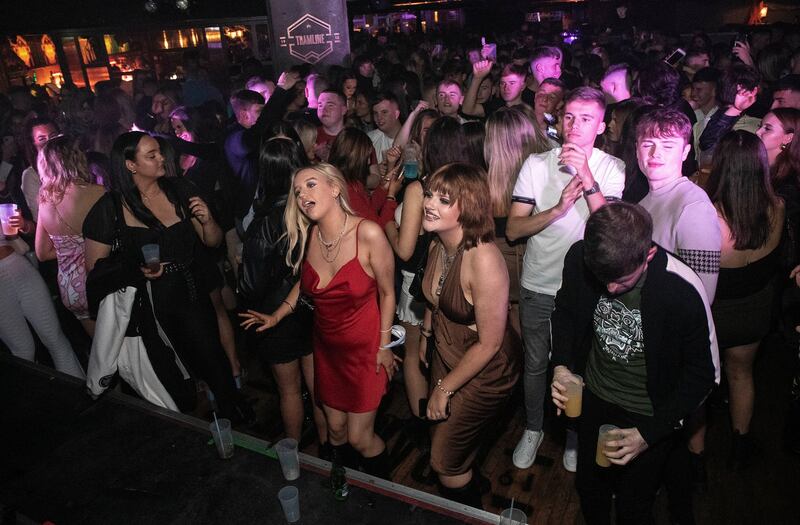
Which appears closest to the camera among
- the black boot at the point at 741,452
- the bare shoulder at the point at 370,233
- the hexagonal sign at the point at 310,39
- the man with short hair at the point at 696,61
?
the bare shoulder at the point at 370,233

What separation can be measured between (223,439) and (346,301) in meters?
0.77

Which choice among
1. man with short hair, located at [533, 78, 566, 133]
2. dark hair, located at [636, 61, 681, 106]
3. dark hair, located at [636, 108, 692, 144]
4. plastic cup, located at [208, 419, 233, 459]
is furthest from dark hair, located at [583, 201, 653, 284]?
dark hair, located at [636, 61, 681, 106]

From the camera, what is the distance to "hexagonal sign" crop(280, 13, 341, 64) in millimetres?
7007

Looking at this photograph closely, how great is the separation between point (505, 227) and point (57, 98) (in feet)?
30.7

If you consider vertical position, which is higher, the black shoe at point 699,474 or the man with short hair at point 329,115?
the man with short hair at point 329,115

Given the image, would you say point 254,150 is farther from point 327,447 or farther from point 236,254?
point 327,447

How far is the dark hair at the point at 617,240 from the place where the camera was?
1.67 metres

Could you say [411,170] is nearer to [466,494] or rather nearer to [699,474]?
[466,494]

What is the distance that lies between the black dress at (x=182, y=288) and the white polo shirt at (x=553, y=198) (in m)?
1.79

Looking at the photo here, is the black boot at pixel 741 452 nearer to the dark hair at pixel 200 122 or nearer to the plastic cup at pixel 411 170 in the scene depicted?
the plastic cup at pixel 411 170

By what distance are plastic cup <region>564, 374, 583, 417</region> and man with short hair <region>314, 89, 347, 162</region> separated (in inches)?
119

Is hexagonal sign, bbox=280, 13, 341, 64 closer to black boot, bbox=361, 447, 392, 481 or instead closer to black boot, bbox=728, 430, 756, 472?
black boot, bbox=361, 447, 392, 481

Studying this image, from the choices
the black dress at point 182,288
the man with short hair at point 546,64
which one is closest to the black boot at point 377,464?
the black dress at point 182,288

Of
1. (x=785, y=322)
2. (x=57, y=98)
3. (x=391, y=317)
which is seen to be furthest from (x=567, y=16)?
(x=391, y=317)
